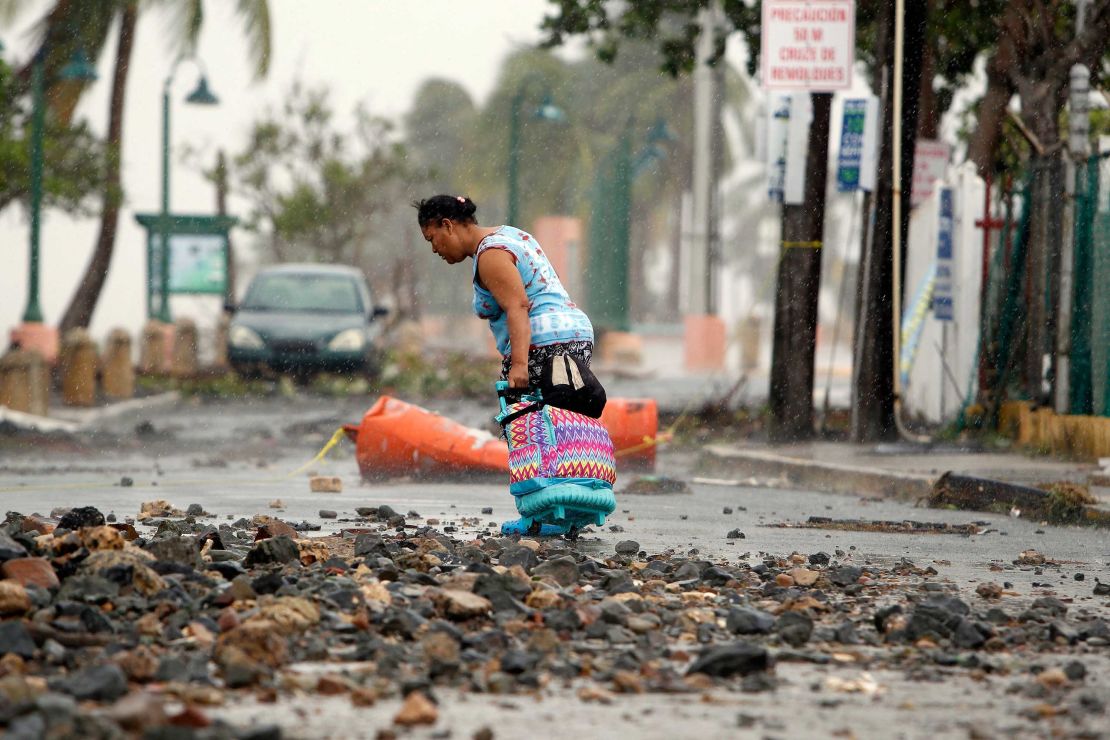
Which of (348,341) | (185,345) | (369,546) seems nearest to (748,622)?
(369,546)

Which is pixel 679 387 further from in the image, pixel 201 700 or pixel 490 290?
pixel 201 700

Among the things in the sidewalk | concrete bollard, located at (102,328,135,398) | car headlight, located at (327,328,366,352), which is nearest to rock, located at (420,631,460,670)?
the sidewalk

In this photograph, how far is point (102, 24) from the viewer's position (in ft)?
103

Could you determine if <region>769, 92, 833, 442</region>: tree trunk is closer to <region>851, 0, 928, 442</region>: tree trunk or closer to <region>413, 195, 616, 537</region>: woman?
<region>851, 0, 928, 442</region>: tree trunk

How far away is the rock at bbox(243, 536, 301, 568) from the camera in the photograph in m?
6.46

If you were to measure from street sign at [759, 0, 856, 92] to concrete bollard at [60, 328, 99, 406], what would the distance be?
1070 centimetres

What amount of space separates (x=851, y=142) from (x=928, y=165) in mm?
7711

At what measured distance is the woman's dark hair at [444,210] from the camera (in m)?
Result: 7.80

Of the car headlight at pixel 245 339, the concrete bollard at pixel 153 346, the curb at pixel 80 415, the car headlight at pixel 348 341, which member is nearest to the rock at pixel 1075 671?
the curb at pixel 80 415

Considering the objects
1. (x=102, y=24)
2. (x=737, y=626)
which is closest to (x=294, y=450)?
(x=737, y=626)

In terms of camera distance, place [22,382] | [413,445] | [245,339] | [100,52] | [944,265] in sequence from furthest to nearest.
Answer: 1. [100,52]
2. [245,339]
3. [22,382]
4. [944,265]
5. [413,445]

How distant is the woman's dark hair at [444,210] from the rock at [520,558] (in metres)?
1.70

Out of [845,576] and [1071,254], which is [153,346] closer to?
[1071,254]

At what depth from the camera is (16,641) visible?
4.73 metres
